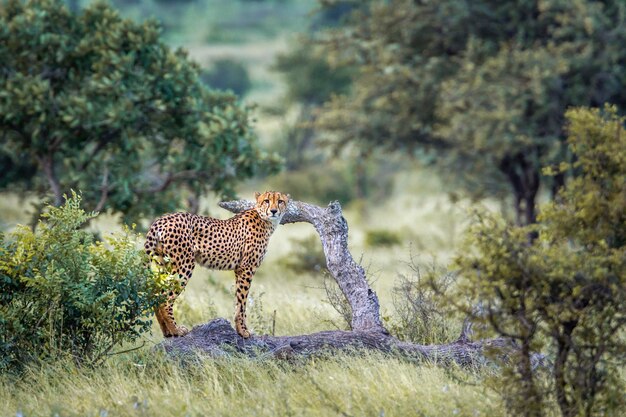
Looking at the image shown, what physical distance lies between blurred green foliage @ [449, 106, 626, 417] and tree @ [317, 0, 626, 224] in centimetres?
1131

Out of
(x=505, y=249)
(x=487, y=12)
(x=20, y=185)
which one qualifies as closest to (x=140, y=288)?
(x=505, y=249)

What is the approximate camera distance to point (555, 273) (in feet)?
21.4

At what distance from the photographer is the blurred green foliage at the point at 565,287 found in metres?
6.60

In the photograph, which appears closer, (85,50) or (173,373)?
(173,373)

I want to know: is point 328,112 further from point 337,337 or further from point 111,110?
point 337,337

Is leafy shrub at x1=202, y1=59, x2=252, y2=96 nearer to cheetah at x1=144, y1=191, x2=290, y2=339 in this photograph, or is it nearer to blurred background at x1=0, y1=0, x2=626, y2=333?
blurred background at x1=0, y1=0, x2=626, y2=333

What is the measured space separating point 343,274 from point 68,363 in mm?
2519

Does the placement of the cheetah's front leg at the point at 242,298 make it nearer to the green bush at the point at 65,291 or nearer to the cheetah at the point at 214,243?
the cheetah at the point at 214,243

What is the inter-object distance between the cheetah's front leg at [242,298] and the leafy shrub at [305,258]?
898 centimetres

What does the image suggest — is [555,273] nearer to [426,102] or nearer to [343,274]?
[343,274]

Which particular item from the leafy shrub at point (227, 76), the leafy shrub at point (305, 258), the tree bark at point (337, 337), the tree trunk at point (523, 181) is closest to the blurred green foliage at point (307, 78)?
the leafy shrub at point (227, 76)

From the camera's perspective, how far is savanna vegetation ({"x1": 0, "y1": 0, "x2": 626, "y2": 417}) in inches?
269

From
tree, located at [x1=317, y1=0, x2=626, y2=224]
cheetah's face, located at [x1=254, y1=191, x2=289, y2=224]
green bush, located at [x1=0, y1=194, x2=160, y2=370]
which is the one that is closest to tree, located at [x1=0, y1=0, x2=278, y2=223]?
cheetah's face, located at [x1=254, y1=191, x2=289, y2=224]

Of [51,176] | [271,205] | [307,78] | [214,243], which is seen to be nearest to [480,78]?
[51,176]
